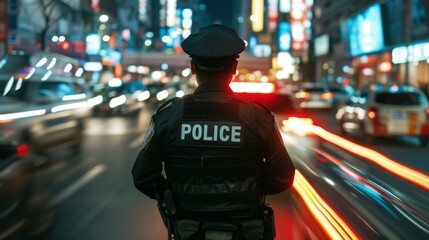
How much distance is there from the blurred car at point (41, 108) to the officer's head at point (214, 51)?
590 centimetres

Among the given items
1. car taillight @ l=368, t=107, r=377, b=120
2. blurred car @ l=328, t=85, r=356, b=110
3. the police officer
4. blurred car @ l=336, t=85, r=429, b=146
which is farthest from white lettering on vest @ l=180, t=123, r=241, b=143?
blurred car @ l=328, t=85, r=356, b=110

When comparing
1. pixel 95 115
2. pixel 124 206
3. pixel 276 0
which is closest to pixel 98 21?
pixel 95 115

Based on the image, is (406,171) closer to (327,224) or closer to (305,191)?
(305,191)

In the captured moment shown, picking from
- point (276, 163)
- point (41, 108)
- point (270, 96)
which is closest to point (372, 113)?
point (270, 96)

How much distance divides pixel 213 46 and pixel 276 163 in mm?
621

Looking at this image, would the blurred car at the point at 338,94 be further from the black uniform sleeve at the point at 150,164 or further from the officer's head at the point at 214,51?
the black uniform sleeve at the point at 150,164

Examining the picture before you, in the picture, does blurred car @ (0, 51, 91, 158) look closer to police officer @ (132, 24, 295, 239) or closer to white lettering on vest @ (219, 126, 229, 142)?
police officer @ (132, 24, 295, 239)

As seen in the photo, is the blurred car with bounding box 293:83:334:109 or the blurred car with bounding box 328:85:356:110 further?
the blurred car with bounding box 328:85:356:110

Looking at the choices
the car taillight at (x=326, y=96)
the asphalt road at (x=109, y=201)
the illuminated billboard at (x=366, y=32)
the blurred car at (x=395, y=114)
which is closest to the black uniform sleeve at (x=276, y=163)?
the asphalt road at (x=109, y=201)

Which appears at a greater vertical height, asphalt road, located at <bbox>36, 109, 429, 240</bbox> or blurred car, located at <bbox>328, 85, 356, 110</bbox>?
blurred car, located at <bbox>328, 85, 356, 110</bbox>

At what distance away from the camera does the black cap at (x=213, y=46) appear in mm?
2682

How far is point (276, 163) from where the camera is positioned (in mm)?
2736

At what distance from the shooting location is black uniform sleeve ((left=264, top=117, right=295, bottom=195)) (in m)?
2.72

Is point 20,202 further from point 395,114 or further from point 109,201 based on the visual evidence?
point 395,114
